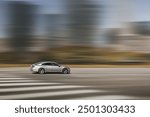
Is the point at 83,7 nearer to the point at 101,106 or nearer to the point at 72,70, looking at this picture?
the point at 72,70

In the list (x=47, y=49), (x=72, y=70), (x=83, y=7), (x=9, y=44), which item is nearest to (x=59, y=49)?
(x=47, y=49)

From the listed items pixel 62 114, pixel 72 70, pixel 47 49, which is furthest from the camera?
pixel 72 70

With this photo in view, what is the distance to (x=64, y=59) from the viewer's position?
60.8 feet

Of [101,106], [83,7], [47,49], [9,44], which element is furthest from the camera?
[83,7]

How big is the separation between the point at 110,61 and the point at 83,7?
3534 millimetres

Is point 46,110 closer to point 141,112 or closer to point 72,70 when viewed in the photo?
point 141,112

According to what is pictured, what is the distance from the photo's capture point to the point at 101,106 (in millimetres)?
9078

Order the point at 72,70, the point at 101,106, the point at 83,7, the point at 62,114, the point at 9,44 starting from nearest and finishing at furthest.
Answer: the point at 62,114, the point at 101,106, the point at 9,44, the point at 83,7, the point at 72,70

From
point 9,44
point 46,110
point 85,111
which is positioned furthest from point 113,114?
point 9,44

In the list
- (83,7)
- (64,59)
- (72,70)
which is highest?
(83,7)

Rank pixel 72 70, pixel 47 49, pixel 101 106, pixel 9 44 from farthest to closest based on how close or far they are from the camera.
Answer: pixel 72 70
pixel 9 44
pixel 47 49
pixel 101 106

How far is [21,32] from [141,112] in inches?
480

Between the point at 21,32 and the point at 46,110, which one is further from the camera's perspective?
the point at 21,32

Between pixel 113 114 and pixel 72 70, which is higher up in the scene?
pixel 113 114
